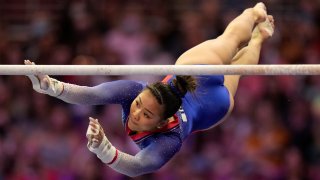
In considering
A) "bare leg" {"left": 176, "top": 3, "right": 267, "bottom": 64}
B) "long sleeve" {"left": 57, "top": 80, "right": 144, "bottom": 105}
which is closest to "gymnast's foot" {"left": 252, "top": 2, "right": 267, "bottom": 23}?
"bare leg" {"left": 176, "top": 3, "right": 267, "bottom": 64}

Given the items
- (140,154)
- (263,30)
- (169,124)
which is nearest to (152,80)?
(263,30)

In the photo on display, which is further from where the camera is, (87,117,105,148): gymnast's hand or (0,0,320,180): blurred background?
(0,0,320,180): blurred background

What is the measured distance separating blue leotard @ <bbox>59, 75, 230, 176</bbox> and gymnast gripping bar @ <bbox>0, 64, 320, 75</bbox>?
0.22 metres

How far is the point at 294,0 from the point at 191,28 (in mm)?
1274

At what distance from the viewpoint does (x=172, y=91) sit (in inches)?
193

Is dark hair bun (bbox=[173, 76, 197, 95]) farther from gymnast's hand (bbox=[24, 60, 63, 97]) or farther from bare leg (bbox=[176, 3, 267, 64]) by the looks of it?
gymnast's hand (bbox=[24, 60, 63, 97])

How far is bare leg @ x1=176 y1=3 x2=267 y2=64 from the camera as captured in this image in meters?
5.34

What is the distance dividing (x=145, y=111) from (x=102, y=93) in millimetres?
277

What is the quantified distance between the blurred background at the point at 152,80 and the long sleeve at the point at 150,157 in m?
2.20

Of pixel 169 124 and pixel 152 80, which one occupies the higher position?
pixel 152 80

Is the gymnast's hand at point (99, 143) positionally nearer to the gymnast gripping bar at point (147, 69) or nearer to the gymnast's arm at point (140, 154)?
the gymnast's arm at point (140, 154)

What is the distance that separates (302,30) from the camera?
802cm

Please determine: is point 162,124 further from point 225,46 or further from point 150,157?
point 225,46

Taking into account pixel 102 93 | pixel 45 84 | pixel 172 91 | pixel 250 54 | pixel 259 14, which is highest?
pixel 45 84
